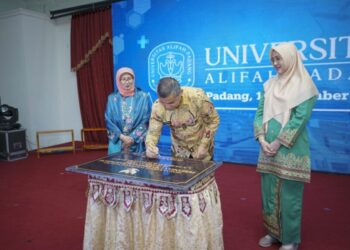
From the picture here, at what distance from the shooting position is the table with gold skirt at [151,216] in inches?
61.9

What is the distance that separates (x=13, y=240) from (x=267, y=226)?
1957 millimetres

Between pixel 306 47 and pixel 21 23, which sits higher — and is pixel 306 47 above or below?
Answer: below

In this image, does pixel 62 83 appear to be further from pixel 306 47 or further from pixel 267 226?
pixel 267 226

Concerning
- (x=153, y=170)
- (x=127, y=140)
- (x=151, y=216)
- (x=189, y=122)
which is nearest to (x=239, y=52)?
(x=127, y=140)

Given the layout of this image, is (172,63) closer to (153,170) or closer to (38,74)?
(38,74)

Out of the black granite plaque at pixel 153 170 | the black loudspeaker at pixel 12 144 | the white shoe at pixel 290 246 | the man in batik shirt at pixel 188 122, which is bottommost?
the white shoe at pixel 290 246

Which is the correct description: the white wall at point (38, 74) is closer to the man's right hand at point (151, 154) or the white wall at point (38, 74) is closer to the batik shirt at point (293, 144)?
the man's right hand at point (151, 154)

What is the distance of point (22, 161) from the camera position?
511 cm

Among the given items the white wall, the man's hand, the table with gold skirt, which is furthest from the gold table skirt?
the white wall

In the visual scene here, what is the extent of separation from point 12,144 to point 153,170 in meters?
4.30

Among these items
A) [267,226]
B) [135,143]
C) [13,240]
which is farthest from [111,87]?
[267,226]

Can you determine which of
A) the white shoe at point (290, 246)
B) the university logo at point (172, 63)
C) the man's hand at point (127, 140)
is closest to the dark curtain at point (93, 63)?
the university logo at point (172, 63)

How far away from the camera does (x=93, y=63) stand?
5660 millimetres

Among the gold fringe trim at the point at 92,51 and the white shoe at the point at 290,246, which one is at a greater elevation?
the gold fringe trim at the point at 92,51
